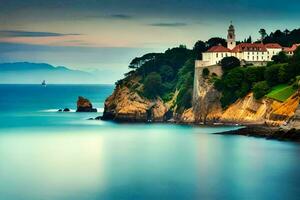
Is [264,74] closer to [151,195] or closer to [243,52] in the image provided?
[243,52]

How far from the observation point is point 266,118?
72.9 meters

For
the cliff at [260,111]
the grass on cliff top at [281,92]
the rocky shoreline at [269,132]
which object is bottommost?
the rocky shoreline at [269,132]

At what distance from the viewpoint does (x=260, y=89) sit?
77.2m

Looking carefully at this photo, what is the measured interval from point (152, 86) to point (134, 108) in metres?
4.12

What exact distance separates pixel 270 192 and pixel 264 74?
38223 mm

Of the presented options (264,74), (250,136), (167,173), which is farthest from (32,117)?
(167,173)

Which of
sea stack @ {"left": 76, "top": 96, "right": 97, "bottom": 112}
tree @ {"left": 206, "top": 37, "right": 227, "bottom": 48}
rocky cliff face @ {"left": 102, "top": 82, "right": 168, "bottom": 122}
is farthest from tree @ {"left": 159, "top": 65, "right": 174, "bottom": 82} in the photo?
sea stack @ {"left": 76, "top": 96, "right": 97, "bottom": 112}

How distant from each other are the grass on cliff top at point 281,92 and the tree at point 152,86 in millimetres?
20989

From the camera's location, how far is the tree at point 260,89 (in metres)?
76.9

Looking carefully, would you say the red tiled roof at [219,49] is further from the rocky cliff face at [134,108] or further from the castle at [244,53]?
the rocky cliff face at [134,108]

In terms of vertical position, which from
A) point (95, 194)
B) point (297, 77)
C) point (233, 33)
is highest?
point (233, 33)

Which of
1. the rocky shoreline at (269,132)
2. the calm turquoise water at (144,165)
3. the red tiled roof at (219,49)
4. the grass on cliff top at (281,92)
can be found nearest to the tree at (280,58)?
the red tiled roof at (219,49)

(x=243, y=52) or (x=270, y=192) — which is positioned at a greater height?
(x=243, y=52)

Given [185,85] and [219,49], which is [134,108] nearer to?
[185,85]
